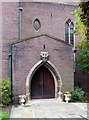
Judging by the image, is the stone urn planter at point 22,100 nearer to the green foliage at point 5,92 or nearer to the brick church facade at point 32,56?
the brick church facade at point 32,56

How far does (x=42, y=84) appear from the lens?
18344mm

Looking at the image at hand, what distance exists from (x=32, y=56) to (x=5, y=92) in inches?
126

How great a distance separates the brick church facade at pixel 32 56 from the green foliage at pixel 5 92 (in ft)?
2.76

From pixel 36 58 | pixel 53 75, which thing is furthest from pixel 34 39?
pixel 53 75

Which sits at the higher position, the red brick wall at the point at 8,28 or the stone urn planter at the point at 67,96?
the red brick wall at the point at 8,28

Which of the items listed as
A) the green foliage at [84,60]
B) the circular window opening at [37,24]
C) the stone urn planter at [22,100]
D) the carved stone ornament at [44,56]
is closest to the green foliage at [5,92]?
the stone urn planter at [22,100]

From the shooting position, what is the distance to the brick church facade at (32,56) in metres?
16.6

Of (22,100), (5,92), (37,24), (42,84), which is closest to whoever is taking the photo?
(5,92)

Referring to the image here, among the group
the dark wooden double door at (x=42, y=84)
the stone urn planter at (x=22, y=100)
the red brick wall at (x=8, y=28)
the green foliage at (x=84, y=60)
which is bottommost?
the stone urn planter at (x=22, y=100)

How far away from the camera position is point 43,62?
17.0m

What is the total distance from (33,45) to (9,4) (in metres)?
3.82

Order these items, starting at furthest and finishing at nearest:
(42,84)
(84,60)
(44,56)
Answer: (42,84)
(84,60)
(44,56)

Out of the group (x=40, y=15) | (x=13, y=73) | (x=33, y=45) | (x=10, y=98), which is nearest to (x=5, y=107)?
(x=10, y=98)

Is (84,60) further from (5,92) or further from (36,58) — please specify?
(5,92)
